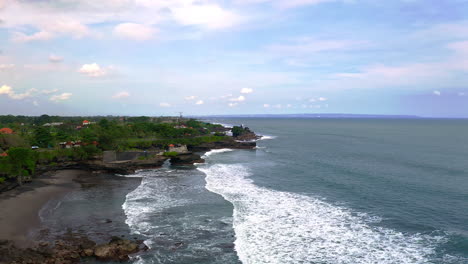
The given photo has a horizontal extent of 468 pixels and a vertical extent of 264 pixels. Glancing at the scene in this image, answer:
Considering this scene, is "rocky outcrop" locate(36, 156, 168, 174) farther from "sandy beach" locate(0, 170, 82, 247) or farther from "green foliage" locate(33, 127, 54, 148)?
"green foliage" locate(33, 127, 54, 148)

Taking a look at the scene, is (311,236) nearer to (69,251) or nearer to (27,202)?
(69,251)

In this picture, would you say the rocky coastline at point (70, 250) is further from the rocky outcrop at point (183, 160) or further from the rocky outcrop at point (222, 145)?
the rocky outcrop at point (222, 145)

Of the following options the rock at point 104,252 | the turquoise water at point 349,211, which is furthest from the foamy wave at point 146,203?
the turquoise water at point 349,211

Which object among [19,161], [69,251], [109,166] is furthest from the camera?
[109,166]

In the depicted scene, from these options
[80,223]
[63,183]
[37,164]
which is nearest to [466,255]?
[80,223]

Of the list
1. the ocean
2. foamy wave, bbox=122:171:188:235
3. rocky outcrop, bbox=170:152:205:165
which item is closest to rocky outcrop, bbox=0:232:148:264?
the ocean

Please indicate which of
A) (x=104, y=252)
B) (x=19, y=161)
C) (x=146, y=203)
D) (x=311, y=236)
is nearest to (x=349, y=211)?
(x=311, y=236)

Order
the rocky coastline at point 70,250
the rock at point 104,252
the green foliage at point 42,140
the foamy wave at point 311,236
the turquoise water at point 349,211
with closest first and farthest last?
the rocky coastline at point 70,250, the rock at point 104,252, the foamy wave at point 311,236, the turquoise water at point 349,211, the green foliage at point 42,140
